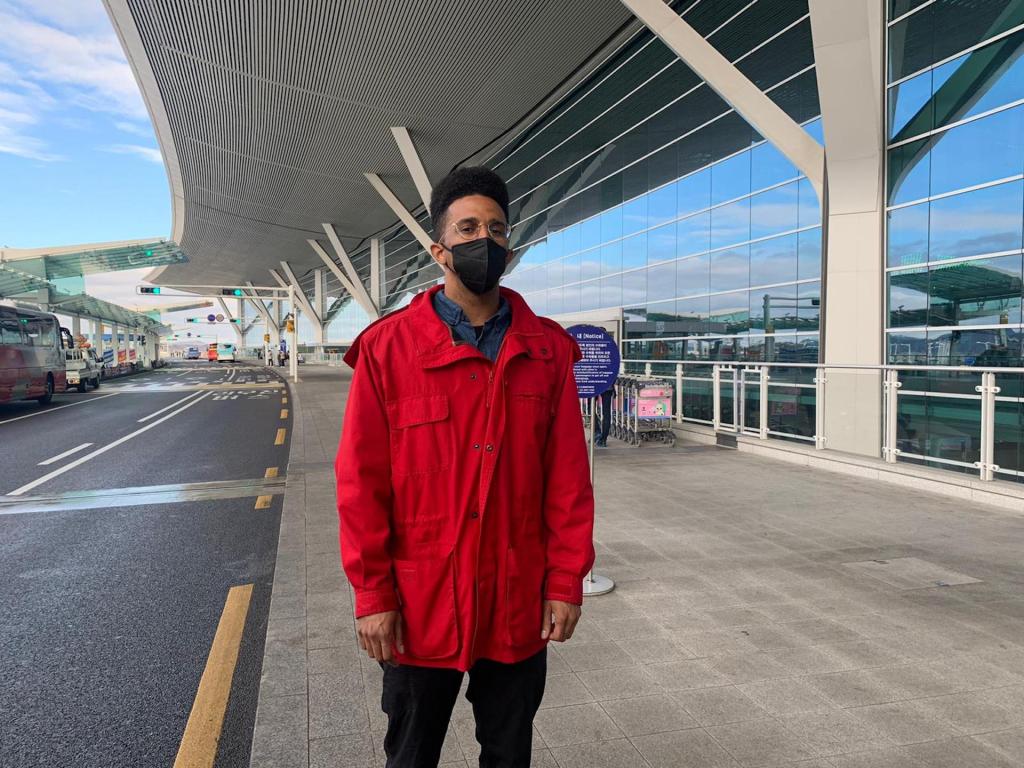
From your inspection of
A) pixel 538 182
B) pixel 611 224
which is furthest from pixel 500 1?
pixel 538 182

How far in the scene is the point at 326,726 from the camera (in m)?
2.81

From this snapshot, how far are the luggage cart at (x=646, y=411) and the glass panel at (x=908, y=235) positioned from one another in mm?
4585

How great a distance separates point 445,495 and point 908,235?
39.9ft

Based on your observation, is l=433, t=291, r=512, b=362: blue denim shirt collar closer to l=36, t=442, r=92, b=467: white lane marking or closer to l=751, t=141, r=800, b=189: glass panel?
l=36, t=442, r=92, b=467: white lane marking

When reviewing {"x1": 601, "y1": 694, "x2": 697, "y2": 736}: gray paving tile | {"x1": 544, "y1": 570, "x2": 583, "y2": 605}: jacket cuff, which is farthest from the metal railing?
{"x1": 544, "y1": 570, "x2": 583, "y2": 605}: jacket cuff

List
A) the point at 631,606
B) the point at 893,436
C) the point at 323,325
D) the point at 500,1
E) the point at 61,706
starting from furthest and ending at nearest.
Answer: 1. the point at 323,325
2. the point at 500,1
3. the point at 893,436
4. the point at 631,606
5. the point at 61,706

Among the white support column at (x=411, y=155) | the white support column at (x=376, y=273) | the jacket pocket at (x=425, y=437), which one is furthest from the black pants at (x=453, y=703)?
the white support column at (x=376, y=273)

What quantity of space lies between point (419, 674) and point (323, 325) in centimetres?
6246

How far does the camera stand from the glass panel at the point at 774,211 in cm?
1428

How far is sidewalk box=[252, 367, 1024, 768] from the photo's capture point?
265cm

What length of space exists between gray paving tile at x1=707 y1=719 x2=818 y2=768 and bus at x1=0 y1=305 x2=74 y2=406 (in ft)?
70.3

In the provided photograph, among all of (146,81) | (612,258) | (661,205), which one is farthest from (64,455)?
(146,81)

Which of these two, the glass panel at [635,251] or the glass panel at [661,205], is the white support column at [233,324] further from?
the glass panel at [661,205]

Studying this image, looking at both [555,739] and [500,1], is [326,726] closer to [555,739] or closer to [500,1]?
[555,739]
